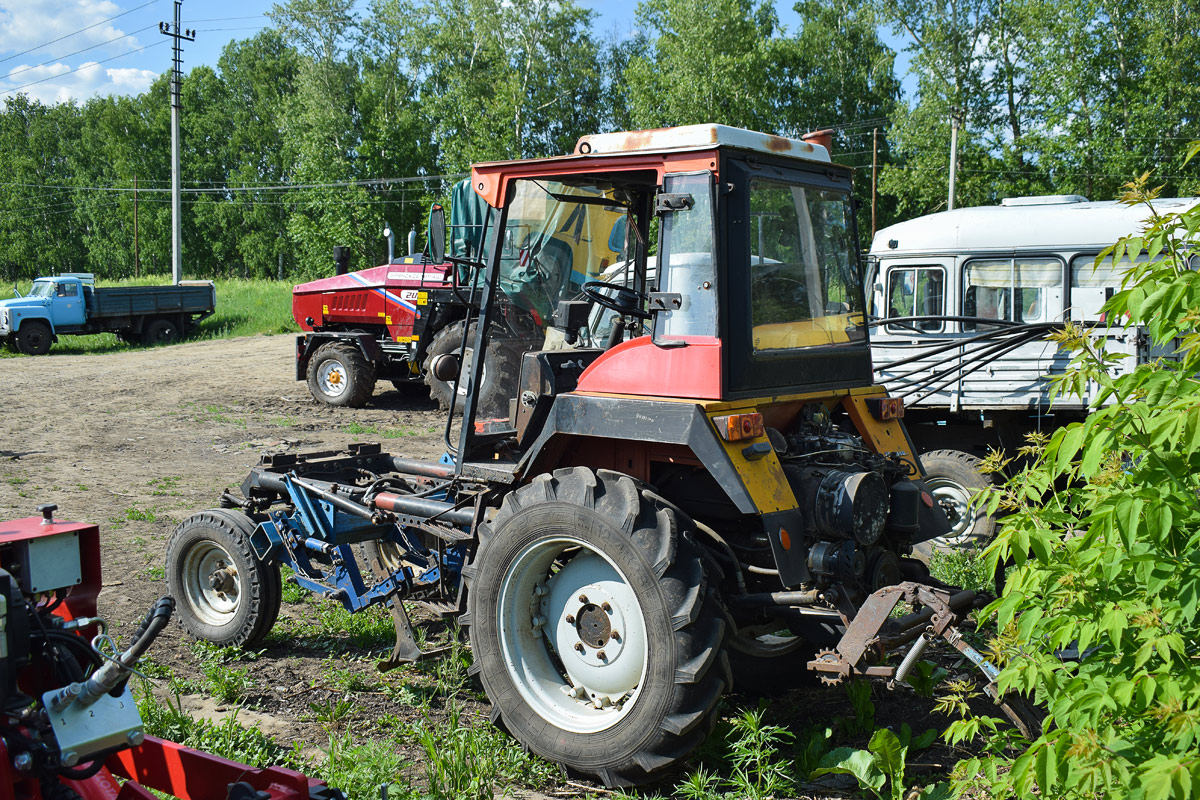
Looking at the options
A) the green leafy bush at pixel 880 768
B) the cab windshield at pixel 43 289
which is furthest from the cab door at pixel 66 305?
the green leafy bush at pixel 880 768

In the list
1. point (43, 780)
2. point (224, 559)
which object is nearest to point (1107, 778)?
point (43, 780)

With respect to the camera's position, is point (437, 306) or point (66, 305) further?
point (66, 305)

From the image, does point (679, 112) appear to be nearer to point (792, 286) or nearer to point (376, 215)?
point (376, 215)

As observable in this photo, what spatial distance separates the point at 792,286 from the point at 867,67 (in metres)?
37.2

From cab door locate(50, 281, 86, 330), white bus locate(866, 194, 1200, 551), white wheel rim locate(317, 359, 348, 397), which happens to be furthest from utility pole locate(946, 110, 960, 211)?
cab door locate(50, 281, 86, 330)

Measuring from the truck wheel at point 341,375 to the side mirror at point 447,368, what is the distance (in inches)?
414

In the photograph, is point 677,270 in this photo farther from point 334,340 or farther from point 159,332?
point 159,332

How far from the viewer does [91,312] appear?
24344 millimetres

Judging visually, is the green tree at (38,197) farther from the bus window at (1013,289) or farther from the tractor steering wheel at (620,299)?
the tractor steering wheel at (620,299)

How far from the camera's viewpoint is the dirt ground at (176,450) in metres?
4.82

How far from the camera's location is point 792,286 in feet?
14.5

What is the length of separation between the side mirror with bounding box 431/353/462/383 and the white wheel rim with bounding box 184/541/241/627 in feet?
5.70

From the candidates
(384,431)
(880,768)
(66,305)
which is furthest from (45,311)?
(880,768)

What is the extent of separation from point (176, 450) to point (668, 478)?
9443mm
